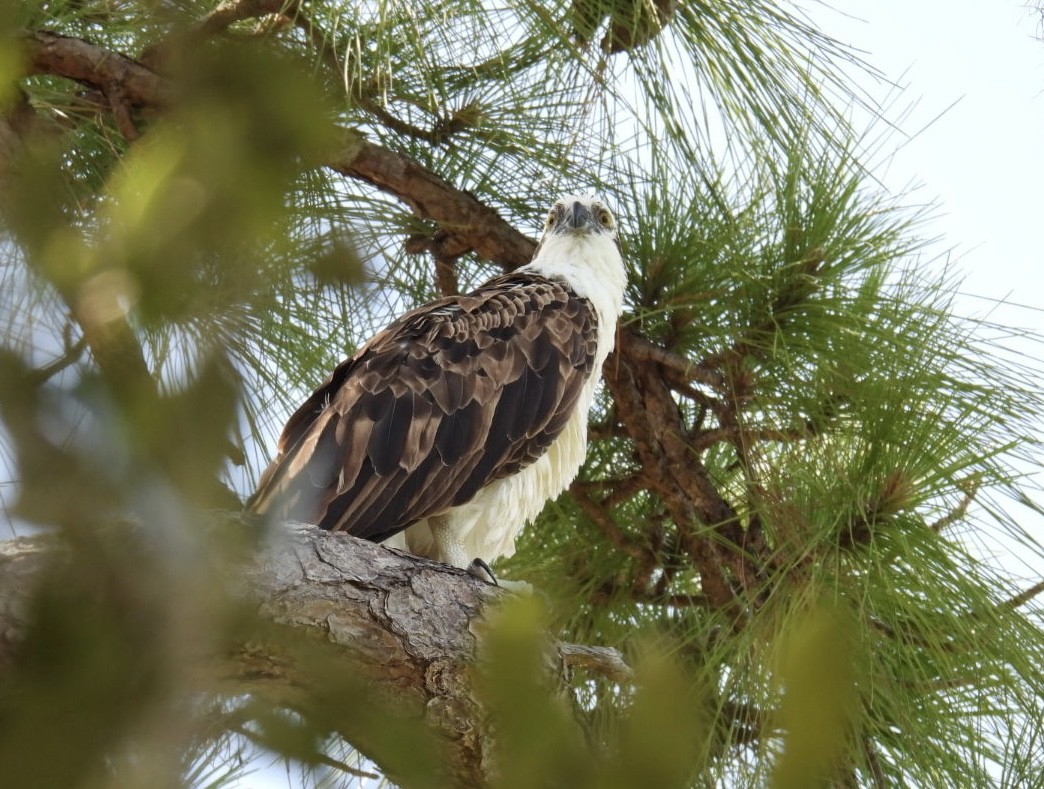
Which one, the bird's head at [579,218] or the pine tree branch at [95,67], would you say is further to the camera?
the bird's head at [579,218]

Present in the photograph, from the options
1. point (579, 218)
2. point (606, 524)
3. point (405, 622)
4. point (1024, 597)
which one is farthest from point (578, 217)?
point (405, 622)

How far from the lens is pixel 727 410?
394 centimetres

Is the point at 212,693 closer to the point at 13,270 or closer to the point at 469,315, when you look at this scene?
the point at 13,270

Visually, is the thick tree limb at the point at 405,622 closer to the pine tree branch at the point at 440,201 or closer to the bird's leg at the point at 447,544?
the bird's leg at the point at 447,544

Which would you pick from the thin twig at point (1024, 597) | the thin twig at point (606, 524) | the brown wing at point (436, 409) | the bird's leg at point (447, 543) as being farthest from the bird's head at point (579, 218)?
the thin twig at point (1024, 597)

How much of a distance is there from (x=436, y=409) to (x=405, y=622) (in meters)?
1.37

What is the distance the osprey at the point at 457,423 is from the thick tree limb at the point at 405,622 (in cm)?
92

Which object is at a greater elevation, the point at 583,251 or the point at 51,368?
the point at 583,251

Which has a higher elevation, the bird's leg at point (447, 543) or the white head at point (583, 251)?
the white head at point (583, 251)

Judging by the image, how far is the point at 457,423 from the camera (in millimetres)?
3760

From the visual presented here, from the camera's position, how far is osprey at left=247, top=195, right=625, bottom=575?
11.8 feet

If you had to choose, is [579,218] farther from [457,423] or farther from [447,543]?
[447,543]

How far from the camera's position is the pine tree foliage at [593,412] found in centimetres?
113

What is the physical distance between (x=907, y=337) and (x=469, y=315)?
1.30 m
